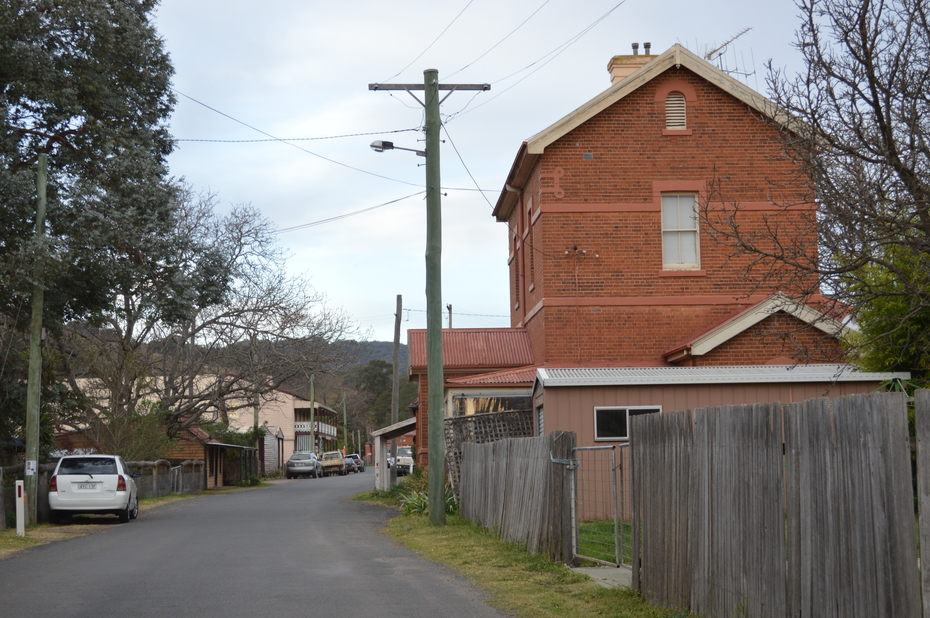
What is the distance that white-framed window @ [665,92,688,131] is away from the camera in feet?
81.4

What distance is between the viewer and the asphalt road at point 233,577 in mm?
9555

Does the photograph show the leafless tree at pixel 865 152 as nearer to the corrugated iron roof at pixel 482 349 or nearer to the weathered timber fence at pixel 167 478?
the corrugated iron roof at pixel 482 349

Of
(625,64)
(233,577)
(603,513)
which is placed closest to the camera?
(233,577)

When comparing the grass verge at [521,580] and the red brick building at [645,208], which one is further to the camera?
the red brick building at [645,208]

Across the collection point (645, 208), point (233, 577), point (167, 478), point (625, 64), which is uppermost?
point (625, 64)

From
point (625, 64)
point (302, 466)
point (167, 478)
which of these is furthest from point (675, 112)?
point (302, 466)

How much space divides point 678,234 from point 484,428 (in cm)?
718

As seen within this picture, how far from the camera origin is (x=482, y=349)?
91.6ft

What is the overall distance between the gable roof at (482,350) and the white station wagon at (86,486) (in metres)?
8.84

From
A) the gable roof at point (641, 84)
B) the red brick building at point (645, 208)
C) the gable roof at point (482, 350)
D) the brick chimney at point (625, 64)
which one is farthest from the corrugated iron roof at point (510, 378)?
the brick chimney at point (625, 64)

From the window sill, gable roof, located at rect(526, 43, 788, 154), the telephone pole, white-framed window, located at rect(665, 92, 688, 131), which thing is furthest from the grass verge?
white-framed window, located at rect(665, 92, 688, 131)

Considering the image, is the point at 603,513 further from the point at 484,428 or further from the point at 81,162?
the point at 81,162

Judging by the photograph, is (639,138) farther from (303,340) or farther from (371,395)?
(371,395)

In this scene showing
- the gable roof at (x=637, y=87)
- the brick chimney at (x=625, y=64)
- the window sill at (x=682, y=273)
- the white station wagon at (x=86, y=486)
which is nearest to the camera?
the white station wagon at (x=86, y=486)
